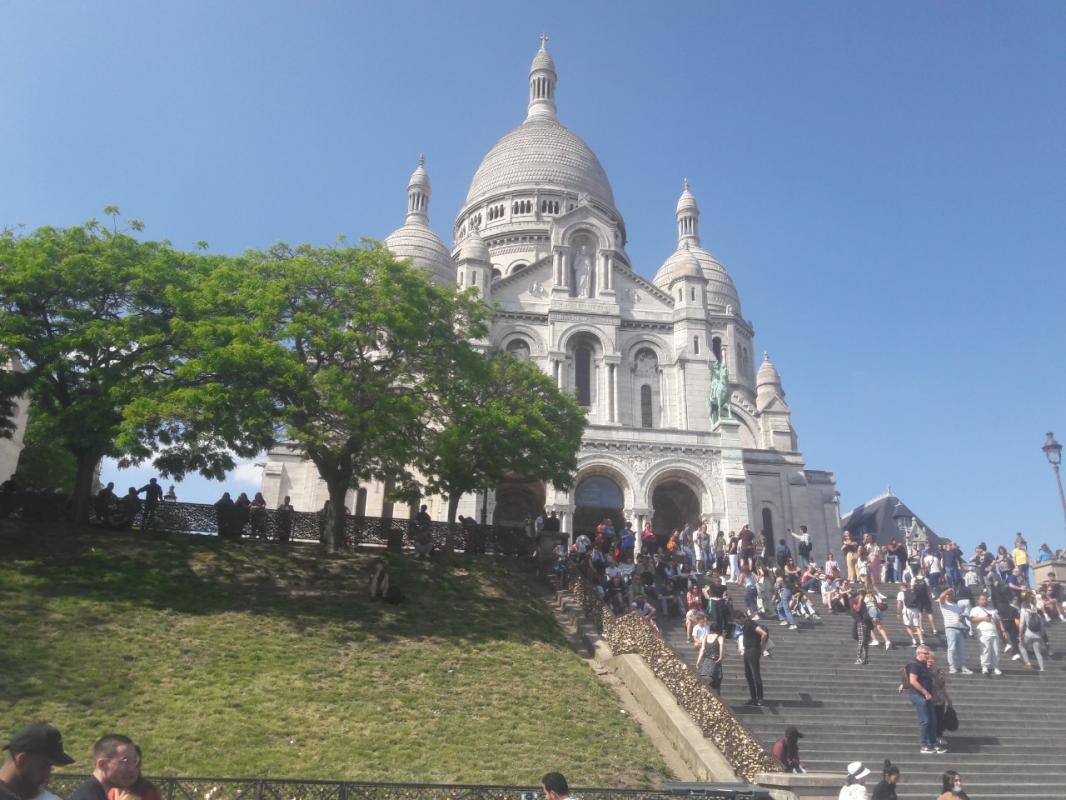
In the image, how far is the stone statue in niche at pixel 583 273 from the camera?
142 feet

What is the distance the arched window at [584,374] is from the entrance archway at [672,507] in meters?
5.22

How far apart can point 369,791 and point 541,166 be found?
178 feet

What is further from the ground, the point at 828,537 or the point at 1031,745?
the point at 828,537

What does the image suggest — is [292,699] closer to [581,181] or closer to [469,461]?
[469,461]

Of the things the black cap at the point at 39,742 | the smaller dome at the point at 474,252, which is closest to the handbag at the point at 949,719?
the black cap at the point at 39,742

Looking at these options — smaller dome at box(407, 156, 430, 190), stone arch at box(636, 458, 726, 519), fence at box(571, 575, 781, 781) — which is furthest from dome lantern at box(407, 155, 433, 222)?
fence at box(571, 575, 781, 781)

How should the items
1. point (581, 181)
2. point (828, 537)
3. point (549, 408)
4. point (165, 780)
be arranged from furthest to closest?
point (581, 181) → point (828, 537) → point (549, 408) → point (165, 780)

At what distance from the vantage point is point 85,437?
70.8 feet

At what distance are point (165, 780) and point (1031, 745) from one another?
13.8 m

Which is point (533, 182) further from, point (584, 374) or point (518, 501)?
point (518, 501)

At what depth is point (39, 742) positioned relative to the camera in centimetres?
517

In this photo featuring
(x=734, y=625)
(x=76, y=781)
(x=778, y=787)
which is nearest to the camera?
(x=76, y=781)

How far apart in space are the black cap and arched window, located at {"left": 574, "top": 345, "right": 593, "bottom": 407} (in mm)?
36609

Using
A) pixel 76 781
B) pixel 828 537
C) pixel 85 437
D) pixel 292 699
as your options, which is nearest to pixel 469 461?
pixel 85 437
